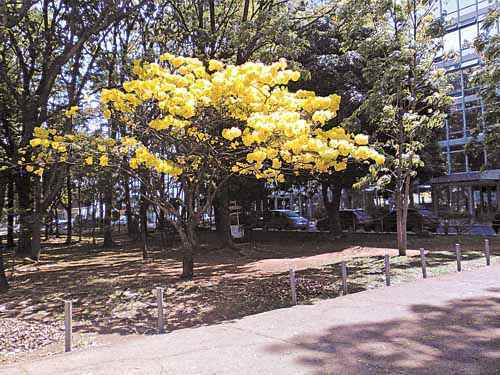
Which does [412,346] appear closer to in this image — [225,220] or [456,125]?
[225,220]

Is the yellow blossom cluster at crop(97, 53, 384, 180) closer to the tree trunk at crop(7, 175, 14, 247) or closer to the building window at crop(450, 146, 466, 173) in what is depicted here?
the tree trunk at crop(7, 175, 14, 247)

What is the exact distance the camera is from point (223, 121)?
10.1 meters

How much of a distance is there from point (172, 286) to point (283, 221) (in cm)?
2398

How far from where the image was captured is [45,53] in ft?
56.2

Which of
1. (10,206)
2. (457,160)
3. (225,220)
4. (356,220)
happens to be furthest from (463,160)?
(10,206)

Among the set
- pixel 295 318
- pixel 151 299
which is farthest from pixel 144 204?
pixel 295 318

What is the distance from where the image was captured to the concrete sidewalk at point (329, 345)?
17.6 feet

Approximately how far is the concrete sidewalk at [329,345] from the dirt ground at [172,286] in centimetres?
132

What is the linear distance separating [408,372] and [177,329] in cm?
419

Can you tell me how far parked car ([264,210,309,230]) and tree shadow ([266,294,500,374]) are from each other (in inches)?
1075

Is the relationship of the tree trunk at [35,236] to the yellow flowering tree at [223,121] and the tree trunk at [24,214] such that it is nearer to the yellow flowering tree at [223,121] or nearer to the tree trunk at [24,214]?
the tree trunk at [24,214]

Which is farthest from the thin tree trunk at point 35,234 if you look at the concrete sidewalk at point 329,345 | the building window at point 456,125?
the building window at point 456,125

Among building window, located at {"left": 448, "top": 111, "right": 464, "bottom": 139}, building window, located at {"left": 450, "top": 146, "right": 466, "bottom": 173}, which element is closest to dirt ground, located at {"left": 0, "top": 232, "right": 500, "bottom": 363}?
building window, located at {"left": 450, "top": 146, "right": 466, "bottom": 173}

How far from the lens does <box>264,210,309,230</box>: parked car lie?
35062mm
